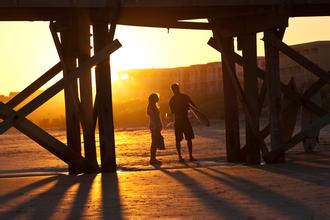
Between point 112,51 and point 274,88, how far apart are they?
10.4ft

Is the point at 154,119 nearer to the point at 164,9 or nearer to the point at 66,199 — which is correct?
the point at 164,9

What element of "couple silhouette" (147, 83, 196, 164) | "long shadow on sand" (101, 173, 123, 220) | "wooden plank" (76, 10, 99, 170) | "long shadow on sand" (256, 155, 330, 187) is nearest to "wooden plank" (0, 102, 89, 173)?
"wooden plank" (76, 10, 99, 170)

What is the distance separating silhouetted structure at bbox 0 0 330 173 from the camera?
12.1 m

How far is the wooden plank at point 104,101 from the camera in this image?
12336 millimetres

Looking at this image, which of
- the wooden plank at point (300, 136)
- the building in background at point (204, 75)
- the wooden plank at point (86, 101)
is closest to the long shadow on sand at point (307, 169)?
the wooden plank at point (300, 136)

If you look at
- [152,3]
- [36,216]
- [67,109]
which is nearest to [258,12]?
[152,3]

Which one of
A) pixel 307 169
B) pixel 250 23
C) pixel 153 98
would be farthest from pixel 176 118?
pixel 307 169

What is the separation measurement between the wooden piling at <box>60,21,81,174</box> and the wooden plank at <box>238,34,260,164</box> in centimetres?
334

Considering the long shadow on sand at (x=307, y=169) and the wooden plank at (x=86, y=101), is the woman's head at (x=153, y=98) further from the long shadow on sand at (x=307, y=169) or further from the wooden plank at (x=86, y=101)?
the long shadow on sand at (x=307, y=169)

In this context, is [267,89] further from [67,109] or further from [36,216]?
[36,216]

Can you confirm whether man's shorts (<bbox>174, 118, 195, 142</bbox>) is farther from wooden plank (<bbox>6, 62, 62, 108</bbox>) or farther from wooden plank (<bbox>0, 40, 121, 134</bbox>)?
wooden plank (<bbox>0, 40, 121, 134</bbox>)

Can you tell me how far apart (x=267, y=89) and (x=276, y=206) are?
18.6ft

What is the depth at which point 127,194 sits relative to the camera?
30.7ft

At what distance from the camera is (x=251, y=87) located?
1358 centimetres
